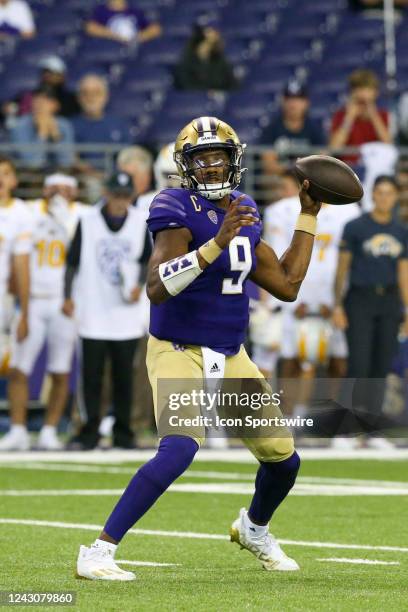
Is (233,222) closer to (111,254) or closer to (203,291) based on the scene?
(203,291)

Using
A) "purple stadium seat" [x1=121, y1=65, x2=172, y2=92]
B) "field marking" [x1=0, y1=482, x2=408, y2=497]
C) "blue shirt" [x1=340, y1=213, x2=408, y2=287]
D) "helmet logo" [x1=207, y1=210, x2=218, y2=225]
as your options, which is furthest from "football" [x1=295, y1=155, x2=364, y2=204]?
"purple stadium seat" [x1=121, y1=65, x2=172, y2=92]

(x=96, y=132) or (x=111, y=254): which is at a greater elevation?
(x=96, y=132)

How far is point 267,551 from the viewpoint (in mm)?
6117

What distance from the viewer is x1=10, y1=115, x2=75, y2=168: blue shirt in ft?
46.9

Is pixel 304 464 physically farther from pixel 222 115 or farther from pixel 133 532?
pixel 222 115

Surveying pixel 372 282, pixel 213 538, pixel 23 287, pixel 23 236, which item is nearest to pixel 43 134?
pixel 23 236

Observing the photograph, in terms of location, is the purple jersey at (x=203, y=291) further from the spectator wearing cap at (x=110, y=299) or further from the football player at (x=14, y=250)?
the football player at (x=14, y=250)

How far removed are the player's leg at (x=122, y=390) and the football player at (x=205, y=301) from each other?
553 cm

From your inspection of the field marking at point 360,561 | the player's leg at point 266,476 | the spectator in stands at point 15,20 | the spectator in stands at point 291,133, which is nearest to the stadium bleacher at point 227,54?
the spectator in stands at point 15,20

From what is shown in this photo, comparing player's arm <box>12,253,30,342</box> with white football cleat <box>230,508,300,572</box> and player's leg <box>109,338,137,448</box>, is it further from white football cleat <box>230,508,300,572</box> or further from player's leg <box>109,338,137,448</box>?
white football cleat <box>230,508,300,572</box>

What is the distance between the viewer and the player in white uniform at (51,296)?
12117 millimetres

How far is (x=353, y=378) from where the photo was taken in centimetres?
1199

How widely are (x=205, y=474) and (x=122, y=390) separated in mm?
1657

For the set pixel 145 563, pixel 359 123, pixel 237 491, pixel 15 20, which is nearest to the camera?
pixel 145 563
